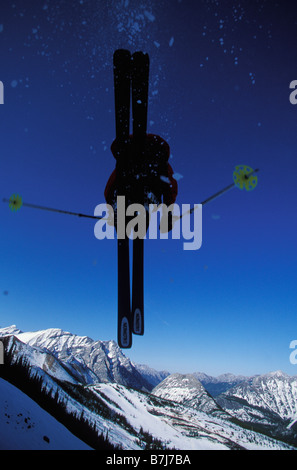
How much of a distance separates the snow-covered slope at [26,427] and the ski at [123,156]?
43.2m

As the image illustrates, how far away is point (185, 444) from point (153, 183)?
16810 cm

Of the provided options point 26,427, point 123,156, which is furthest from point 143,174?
point 26,427

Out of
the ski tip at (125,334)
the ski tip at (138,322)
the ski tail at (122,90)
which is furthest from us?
the ski tip at (138,322)

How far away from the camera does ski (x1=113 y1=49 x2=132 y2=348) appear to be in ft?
22.4

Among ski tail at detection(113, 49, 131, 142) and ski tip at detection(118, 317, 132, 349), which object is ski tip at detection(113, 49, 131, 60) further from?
ski tip at detection(118, 317, 132, 349)

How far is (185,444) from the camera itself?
436 ft

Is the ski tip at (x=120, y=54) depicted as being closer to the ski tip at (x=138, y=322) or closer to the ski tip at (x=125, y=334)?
the ski tip at (x=138, y=322)

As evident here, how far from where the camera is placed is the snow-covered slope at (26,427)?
42.8 m

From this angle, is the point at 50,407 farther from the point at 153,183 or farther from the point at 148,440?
the point at 153,183

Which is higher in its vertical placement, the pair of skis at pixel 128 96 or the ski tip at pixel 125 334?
the pair of skis at pixel 128 96

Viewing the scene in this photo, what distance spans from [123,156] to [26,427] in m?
66.3

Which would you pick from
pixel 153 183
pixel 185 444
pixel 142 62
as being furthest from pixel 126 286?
pixel 185 444

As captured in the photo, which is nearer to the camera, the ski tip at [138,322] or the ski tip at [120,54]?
the ski tip at [120,54]

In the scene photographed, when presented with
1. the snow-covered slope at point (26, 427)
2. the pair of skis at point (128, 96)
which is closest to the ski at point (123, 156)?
the pair of skis at point (128, 96)
